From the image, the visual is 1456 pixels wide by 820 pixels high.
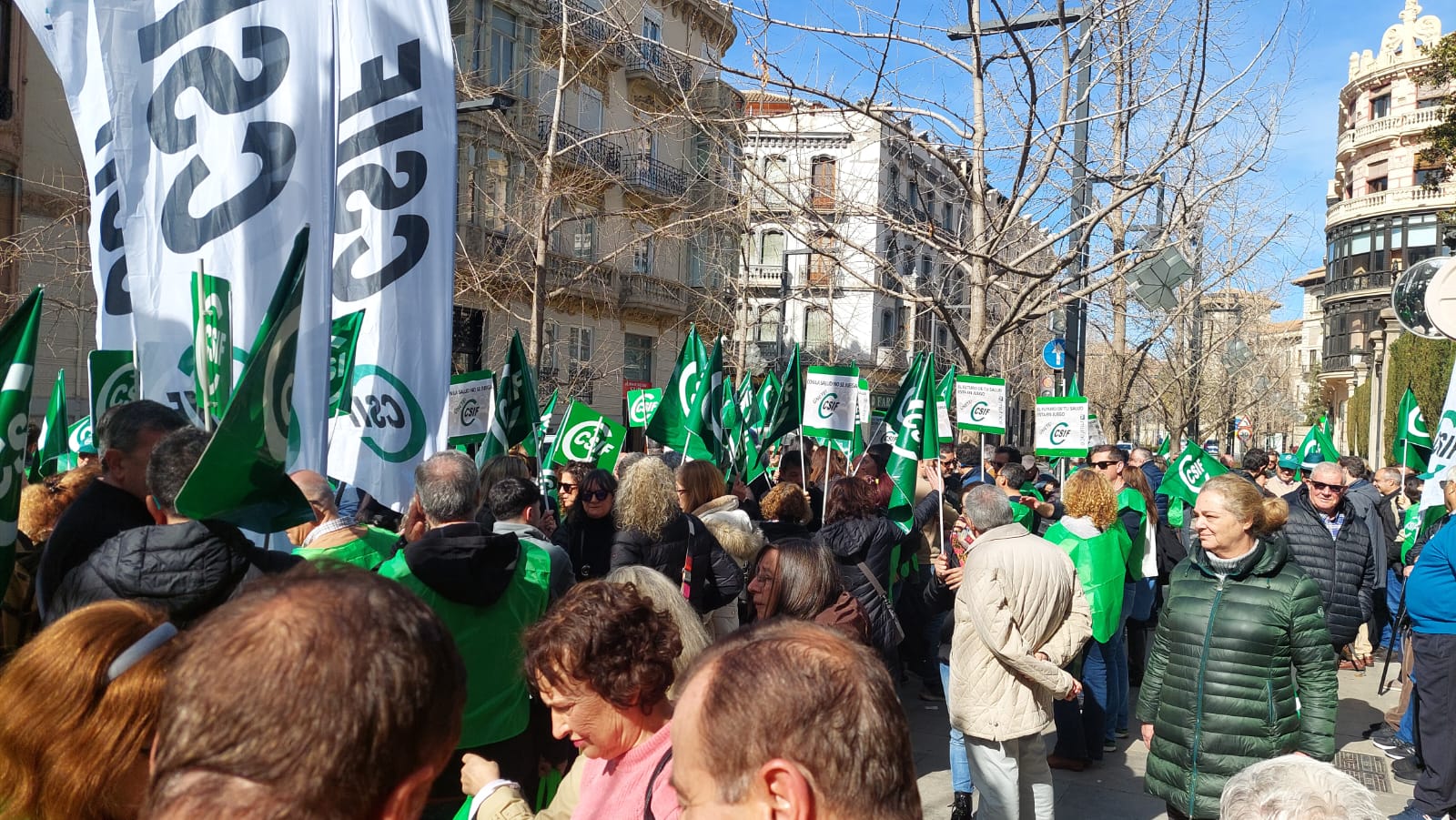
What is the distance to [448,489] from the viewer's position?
13.8ft

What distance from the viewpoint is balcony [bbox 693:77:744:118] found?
10603mm

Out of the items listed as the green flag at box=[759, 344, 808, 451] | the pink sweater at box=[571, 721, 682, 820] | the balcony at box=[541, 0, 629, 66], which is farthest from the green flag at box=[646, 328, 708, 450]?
the pink sweater at box=[571, 721, 682, 820]

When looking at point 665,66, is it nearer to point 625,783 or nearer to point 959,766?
point 959,766

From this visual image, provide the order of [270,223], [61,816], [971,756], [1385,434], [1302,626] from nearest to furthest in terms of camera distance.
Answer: [61,816], [270,223], [1302,626], [971,756], [1385,434]

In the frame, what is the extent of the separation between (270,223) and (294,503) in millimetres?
1478

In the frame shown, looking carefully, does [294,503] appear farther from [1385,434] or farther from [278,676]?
[1385,434]

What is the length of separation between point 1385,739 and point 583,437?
22.1 feet

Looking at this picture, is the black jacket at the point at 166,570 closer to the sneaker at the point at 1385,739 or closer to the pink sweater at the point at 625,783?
the pink sweater at the point at 625,783

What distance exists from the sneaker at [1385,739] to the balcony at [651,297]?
2505 centimetres

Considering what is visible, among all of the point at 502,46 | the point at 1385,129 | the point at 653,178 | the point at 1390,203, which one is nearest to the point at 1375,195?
the point at 1390,203

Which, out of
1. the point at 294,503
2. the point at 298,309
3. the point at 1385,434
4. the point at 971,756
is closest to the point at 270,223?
the point at 298,309

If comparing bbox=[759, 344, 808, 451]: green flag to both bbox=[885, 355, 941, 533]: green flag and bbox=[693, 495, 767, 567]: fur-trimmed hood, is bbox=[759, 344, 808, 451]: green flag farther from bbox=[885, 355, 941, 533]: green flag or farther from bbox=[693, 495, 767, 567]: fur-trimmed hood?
bbox=[693, 495, 767, 567]: fur-trimmed hood

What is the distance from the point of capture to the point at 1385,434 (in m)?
37.0

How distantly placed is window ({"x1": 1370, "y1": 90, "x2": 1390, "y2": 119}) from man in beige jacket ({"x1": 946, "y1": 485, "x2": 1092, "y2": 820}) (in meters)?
60.6
